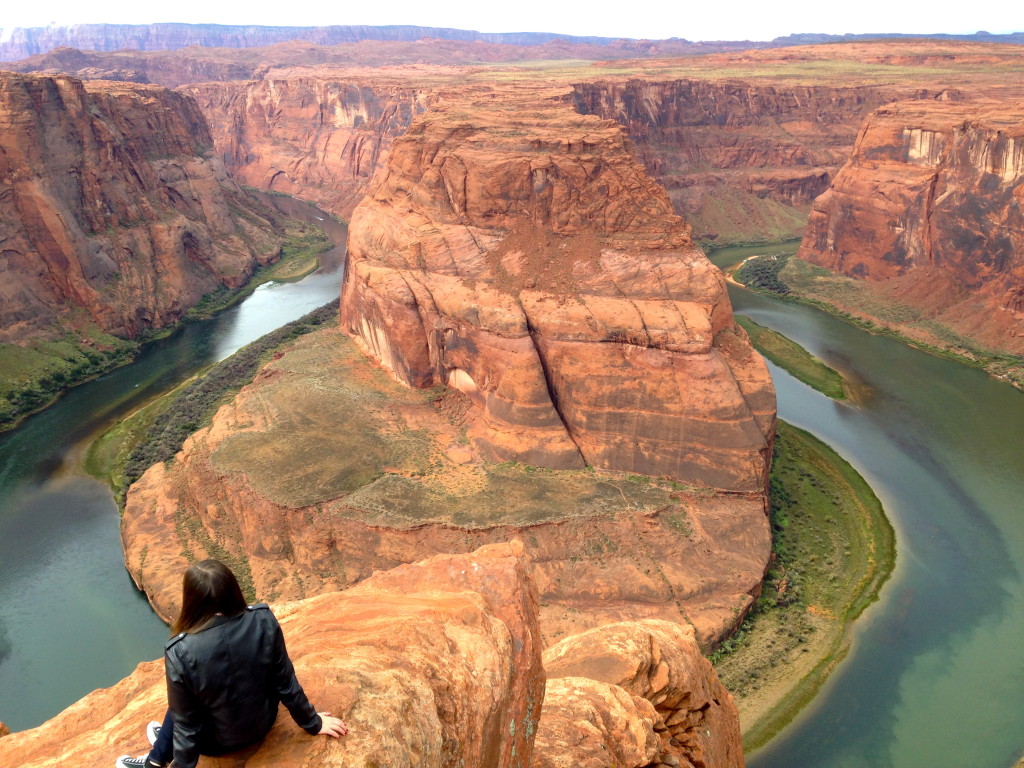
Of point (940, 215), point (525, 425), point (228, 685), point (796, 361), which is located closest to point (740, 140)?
point (940, 215)

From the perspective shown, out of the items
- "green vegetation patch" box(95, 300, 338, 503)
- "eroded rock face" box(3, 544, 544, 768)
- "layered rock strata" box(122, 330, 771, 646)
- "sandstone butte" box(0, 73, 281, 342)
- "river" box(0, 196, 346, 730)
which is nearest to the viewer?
"eroded rock face" box(3, 544, 544, 768)

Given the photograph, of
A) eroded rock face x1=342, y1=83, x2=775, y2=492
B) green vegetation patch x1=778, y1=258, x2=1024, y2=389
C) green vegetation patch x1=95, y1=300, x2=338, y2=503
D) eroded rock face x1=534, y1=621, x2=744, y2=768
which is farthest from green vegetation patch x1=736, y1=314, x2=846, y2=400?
eroded rock face x1=534, y1=621, x2=744, y2=768

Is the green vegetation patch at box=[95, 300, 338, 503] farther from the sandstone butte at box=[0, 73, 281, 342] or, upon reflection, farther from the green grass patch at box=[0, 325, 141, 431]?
the sandstone butte at box=[0, 73, 281, 342]

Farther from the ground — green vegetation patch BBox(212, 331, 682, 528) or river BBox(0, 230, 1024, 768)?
green vegetation patch BBox(212, 331, 682, 528)

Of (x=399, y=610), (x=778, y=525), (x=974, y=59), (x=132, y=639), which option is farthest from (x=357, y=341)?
(x=974, y=59)

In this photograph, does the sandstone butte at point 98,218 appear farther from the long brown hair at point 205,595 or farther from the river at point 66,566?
the long brown hair at point 205,595

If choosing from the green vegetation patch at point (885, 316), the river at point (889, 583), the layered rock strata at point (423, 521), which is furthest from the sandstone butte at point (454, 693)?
the green vegetation patch at point (885, 316)

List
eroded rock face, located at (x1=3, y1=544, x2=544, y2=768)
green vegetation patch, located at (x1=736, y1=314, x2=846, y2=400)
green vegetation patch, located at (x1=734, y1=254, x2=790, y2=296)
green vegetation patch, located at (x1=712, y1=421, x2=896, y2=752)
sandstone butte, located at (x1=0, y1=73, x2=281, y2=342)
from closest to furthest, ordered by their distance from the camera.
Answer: eroded rock face, located at (x1=3, y1=544, x2=544, y2=768) → green vegetation patch, located at (x1=712, y1=421, x2=896, y2=752) → green vegetation patch, located at (x1=736, y1=314, x2=846, y2=400) → sandstone butte, located at (x1=0, y1=73, x2=281, y2=342) → green vegetation patch, located at (x1=734, y1=254, x2=790, y2=296)
